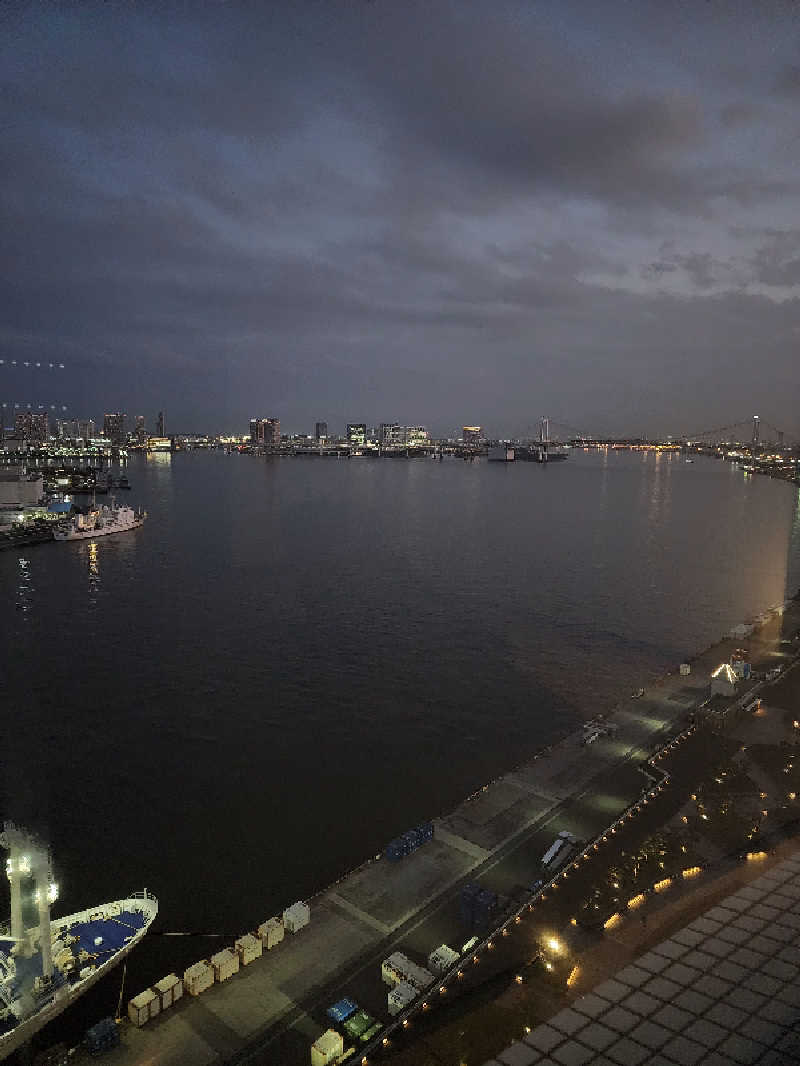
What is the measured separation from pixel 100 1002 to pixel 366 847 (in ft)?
24.4

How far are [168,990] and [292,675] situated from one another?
19868 millimetres

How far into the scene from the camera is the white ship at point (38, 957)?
40.7 feet

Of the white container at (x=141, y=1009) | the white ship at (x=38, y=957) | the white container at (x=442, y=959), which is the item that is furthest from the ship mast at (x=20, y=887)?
the white container at (x=442, y=959)

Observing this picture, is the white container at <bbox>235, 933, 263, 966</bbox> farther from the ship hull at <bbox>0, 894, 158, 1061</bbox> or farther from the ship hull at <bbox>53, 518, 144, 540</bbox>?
the ship hull at <bbox>53, 518, 144, 540</bbox>

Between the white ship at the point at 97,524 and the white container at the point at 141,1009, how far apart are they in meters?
67.8

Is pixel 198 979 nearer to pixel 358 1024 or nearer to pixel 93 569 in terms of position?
pixel 358 1024

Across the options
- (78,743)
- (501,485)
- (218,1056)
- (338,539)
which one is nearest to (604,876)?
(218,1056)

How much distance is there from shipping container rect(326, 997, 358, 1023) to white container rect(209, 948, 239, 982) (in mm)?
2248

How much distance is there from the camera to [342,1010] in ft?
39.3

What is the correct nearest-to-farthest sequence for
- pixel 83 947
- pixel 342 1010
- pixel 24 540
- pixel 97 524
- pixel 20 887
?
1. pixel 342 1010
2. pixel 20 887
3. pixel 83 947
4. pixel 24 540
5. pixel 97 524

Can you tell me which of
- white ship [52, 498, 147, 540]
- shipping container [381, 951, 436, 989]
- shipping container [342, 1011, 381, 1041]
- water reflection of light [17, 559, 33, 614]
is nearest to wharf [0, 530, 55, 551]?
white ship [52, 498, 147, 540]

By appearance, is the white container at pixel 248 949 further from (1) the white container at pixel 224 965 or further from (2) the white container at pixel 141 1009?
(2) the white container at pixel 141 1009

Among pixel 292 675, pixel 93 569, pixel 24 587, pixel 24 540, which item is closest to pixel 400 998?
pixel 292 675

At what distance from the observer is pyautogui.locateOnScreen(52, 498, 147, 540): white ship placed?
237 feet
